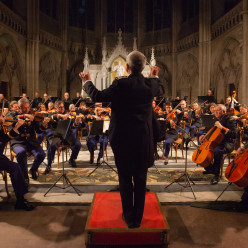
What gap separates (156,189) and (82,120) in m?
2.56

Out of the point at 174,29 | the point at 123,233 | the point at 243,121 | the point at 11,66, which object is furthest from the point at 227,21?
the point at 123,233

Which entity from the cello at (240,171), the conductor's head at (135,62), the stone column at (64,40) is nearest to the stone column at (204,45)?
the stone column at (64,40)

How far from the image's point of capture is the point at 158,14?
58.2ft

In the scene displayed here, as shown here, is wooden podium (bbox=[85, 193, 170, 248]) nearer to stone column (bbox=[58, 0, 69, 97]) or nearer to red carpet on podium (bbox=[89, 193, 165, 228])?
red carpet on podium (bbox=[89, 193, 165, 228])

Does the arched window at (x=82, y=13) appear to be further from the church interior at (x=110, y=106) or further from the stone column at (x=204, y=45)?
the stone column at (x=204, y=45)

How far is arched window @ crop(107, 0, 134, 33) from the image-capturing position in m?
18.3

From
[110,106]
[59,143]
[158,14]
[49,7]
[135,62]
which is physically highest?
[158,14]

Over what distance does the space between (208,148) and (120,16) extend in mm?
16228

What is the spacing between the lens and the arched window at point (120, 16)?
18.3 metres

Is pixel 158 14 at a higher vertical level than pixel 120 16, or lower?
lower

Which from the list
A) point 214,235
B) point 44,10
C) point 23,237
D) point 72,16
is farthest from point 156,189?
point 72,16

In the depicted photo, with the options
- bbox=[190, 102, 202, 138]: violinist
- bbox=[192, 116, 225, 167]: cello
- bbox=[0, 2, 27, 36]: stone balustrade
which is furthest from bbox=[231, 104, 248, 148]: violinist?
bbox=[0, 2, 27, 36]: stone balustrade

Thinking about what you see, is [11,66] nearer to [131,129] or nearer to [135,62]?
[135,62]

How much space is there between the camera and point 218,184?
4.20 m
